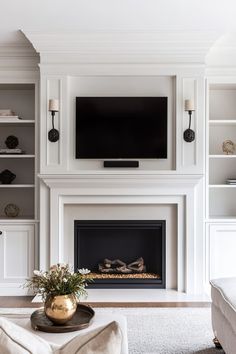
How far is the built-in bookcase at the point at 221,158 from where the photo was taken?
4859mm

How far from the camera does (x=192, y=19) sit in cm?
391

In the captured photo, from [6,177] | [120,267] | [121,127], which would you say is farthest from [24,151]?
[120,267]

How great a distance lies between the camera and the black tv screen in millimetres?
4367

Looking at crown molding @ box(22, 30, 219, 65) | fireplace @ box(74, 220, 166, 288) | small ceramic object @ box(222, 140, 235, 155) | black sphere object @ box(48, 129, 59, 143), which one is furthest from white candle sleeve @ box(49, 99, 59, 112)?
small ceramic object @ box(222, 140, 235, 155)

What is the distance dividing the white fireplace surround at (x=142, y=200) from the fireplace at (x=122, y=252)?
0.21 metres

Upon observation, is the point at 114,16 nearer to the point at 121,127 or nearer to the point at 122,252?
the point at 121,127

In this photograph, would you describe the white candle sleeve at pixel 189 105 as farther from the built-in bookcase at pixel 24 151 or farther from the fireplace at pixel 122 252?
the built-in bookcase at pixel 24 151

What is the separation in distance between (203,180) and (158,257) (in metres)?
0.99

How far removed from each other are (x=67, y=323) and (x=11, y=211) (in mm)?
2639

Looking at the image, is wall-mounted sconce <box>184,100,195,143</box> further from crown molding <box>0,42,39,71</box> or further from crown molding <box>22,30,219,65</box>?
crown molding <box>0,42,39,71</box>

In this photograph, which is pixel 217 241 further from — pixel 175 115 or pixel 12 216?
pixel 12 216

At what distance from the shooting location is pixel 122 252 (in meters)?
4.57

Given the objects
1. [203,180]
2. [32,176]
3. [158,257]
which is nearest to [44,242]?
[32,176]

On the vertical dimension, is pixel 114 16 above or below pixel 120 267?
above
